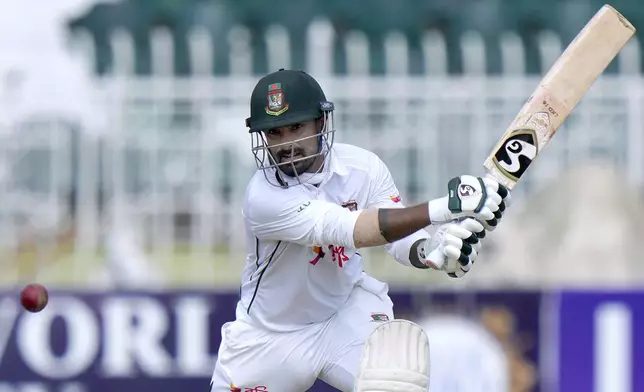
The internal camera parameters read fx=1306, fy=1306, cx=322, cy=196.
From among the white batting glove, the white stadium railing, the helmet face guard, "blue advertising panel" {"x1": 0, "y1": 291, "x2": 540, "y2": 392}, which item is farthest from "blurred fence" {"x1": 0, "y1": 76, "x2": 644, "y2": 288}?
the white batting glove

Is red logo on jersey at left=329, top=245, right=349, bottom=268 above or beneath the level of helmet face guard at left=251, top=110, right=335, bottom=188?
beneath

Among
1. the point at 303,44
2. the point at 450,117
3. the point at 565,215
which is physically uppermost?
the point at 303,44

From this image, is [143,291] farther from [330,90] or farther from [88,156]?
[330,90]

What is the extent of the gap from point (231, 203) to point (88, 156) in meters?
0.90

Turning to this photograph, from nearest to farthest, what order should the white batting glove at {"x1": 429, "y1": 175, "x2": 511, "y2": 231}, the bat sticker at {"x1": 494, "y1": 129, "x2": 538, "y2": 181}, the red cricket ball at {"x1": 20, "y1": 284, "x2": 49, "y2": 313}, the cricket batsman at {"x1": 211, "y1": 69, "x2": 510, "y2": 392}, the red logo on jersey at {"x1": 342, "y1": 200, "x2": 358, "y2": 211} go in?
the white batting glove at {"x1": 429, "y1": 175, "x2": 511, "y2": 231} → the cricket batsman at {"x1": 211, "y1": 69, "x2": 510, "y2": 392} → the bat sticker at {"x1": 494, "y1": 129, "x2": 538, "y2": 181} → the red logo on jersey at {"x1": 342, "y1": 200, "x2": 358, "y2": 211} → the red cricket ball at {"x1": 20, "y1": 284, "x2": 49, "y2": 313}

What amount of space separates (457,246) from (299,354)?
827 millimetres

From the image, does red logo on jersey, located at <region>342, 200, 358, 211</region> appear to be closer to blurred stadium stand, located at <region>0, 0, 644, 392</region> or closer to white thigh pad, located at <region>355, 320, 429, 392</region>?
white thigh pad, located at <region>355, 320, 429, 392</region>

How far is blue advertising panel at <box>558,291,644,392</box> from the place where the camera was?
6625 mm

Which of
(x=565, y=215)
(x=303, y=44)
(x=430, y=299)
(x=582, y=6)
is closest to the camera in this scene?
(x=430, y=299)

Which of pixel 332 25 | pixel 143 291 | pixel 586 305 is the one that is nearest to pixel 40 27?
pixel 332 25

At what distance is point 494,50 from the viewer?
27.6ft

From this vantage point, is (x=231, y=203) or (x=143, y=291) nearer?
(x=143, y=291)

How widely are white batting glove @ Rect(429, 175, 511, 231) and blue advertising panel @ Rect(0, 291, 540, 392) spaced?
295 centimetres

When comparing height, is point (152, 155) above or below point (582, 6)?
below
